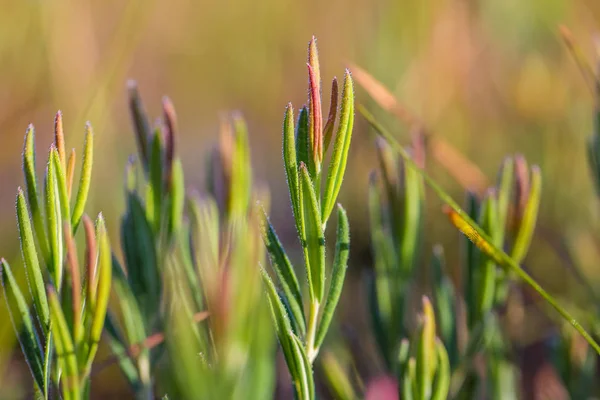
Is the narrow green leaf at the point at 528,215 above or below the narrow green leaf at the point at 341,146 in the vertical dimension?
below

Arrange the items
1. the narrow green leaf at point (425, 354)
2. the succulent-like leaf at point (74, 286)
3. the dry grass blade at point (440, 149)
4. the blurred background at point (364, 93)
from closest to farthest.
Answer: the succulent-like leaf at point (74, 286), the narrow green leaf at point (425, 354), the dry grass blade at point (440, 149), the blurred background at point (364, 93)

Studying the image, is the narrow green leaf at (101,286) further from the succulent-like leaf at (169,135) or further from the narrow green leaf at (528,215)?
the narrow green leaf at (528,215)

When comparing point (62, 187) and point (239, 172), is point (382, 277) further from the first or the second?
point (62, 187)

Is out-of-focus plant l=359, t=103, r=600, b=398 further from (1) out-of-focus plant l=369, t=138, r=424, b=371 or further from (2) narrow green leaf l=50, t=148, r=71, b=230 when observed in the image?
(2) narrow green leaf l=50, t=148, r=71, b=230

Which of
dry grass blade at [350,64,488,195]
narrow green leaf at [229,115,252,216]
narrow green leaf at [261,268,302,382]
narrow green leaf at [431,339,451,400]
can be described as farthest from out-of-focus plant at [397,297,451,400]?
dry grass blade at [350,64,488,195]

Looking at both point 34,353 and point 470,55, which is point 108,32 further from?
point 34,353

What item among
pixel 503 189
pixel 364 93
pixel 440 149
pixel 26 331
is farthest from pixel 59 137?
pixel 364 93

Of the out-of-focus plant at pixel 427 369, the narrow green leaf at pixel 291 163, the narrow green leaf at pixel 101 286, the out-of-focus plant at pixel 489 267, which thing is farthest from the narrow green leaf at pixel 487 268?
the narrow green leaf at pixel 101 286
